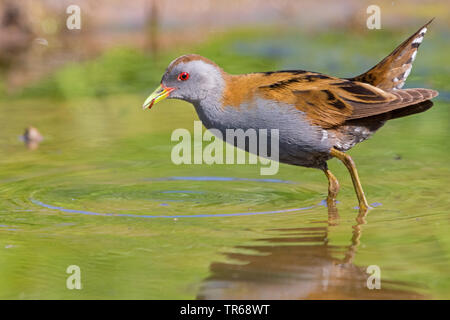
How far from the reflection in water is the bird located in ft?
3.22

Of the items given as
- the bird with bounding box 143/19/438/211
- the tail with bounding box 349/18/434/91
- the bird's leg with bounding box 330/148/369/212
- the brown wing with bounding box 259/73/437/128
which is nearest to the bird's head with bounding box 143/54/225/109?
the bird with bounding box 143/19/438/211

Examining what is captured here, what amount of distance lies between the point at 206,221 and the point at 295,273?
4.35ft

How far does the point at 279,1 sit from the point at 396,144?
9.31 m

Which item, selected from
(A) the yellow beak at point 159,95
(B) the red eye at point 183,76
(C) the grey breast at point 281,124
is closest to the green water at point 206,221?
(C) the grey breast at point 281,124

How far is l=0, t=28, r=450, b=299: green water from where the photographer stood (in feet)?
17.4

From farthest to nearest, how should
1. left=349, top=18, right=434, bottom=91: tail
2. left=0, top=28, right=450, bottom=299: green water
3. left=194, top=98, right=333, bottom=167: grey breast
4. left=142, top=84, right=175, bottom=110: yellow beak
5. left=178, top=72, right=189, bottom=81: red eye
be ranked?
left=349, top=18, right=434, bottom=91: tail < left=142, top=84, right=175, bottom=110: yellow beak < left=178, top=72, right=189, bottom=81: red eye < left=194, top=98, right=333, bottom=167: grey breast < left=0, top=28, right=450, bottom=299: green water

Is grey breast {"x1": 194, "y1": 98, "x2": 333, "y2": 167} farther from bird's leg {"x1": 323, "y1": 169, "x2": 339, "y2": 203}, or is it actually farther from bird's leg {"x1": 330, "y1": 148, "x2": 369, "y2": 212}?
bird's leg {"x1": 323, "y1": 169, "x2": 339, "y2": 203}

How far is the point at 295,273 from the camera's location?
542 centimetres

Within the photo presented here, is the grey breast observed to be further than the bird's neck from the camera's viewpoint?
No

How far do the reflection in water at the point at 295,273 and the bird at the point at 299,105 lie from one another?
3.22ft

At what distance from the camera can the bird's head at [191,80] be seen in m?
7.16

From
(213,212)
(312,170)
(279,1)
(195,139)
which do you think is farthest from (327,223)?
(279,1)

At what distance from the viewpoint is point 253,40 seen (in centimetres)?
1539
